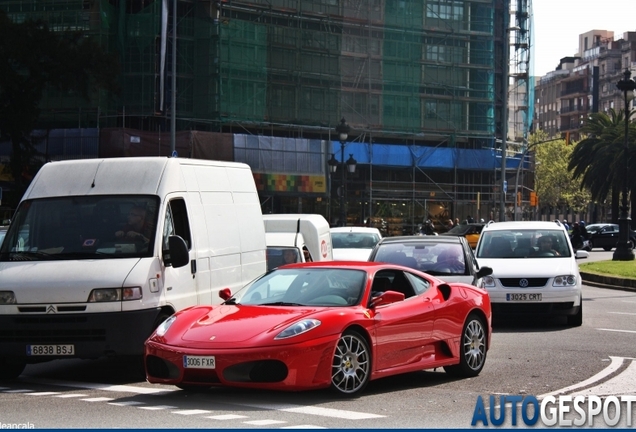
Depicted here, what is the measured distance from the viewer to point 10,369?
40.9 ft

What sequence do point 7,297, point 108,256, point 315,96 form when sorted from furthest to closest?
point 315,96, point 108,256, point 7,297

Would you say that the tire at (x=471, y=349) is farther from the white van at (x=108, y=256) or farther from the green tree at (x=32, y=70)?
the green tree at (x=32, y=70)

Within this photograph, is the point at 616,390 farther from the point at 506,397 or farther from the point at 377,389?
the point at 377,389

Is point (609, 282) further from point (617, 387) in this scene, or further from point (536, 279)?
point (617, 387)

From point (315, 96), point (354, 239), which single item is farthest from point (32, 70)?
point (354, 239)

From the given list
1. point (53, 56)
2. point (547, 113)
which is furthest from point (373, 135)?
point (547, 113)

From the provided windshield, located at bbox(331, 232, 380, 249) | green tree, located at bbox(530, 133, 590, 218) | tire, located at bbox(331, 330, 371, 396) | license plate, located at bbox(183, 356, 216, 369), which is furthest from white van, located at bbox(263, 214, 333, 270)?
green tree, located at bbox(530, 133, 590, 218)

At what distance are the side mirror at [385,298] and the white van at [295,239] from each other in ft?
35.6

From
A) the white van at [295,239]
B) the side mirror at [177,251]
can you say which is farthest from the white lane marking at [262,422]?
the white van at [295,239]

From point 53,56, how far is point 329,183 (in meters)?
17.3

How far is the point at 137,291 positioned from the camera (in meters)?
12.2

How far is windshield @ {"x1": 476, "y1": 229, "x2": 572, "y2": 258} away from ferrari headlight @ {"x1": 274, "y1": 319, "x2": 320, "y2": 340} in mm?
10772

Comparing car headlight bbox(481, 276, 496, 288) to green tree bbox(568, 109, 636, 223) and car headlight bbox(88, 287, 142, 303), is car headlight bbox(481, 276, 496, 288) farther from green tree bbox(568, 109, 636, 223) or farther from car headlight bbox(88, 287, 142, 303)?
green tree bbox(568, 109, 636, 223)

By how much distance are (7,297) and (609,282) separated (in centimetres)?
2343
